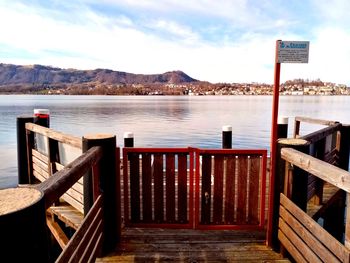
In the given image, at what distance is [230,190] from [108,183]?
1837mm

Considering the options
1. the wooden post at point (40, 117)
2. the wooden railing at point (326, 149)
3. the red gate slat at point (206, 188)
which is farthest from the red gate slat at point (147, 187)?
the wooden post at point (40, 117)

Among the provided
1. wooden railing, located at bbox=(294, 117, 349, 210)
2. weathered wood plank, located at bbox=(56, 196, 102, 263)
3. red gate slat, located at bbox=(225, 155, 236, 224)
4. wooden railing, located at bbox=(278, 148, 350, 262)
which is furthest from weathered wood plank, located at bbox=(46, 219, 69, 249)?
wooden railing, located at bbox=(294, 117, 349, 210)

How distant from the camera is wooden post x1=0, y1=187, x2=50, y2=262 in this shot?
1.29m

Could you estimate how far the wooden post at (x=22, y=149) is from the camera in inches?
266

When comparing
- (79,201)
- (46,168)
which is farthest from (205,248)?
(46,168)

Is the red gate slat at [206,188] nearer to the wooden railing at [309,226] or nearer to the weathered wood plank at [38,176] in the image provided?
the wooden railing at [309,226]

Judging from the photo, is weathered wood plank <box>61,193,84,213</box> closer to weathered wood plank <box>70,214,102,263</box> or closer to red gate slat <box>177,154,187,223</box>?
weathered wood plank <box>70,214,102,263</box>

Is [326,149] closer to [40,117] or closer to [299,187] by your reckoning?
[299,187]

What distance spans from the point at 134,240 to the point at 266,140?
23842 millimetres

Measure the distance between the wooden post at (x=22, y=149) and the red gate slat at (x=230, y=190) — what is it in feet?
15.9

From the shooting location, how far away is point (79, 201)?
4758 millimetres

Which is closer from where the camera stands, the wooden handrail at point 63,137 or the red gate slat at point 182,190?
the wooden handrail at point 63,137

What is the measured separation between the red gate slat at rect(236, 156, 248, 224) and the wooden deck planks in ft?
0.82

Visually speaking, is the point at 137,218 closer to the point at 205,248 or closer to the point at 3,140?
the point at 205,248
